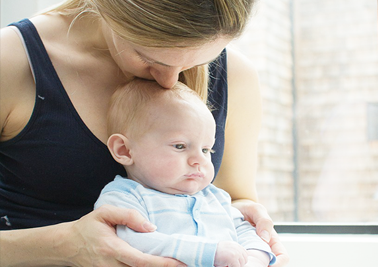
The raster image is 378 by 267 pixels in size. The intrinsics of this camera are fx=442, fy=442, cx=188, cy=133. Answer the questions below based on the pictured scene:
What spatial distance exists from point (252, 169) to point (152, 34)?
27.5 inches

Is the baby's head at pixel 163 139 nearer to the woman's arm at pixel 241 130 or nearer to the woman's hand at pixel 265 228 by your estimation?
the woman's hand at pixel 265 228

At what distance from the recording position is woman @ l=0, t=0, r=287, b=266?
94cm

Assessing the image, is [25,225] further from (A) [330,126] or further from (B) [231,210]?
(A) [330,126]

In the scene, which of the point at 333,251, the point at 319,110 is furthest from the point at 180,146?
the point at 319,110

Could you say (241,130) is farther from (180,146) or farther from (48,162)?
(48,162)

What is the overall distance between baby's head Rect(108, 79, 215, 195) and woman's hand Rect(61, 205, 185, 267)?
0.50 feet

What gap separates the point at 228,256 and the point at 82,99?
580 millimetres

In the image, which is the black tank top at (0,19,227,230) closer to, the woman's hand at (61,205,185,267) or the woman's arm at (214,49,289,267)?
the woman's hand at (61,205,185,267)

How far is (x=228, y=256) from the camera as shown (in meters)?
0.87

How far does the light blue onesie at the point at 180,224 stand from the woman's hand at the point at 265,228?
0.02 metres

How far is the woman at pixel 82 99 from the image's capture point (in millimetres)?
936

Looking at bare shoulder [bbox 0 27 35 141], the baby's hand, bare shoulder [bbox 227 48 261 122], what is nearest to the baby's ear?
bare shoulder [bbox 0 27 35 141]

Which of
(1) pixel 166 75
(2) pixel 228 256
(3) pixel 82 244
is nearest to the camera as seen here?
(2) pixel 228 256

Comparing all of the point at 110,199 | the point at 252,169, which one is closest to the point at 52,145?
the point at 110,199
